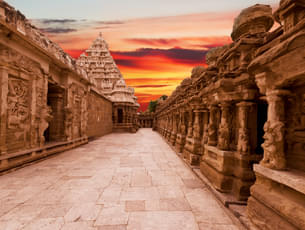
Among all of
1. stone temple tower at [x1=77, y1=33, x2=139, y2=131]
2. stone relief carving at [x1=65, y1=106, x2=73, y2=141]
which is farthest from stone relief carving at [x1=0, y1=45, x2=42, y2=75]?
stone temple tower at [x1=77, y1=33, x2=139, y2=131]

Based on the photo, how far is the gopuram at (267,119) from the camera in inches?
65.7

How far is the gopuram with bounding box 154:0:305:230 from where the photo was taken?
65.7 inches

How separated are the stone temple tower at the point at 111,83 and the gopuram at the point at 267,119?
702 inches

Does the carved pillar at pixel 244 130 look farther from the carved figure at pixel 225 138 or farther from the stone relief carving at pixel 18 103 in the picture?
the stone relief carving at pixel 18 103

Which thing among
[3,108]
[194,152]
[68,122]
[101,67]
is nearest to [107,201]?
[194,152]

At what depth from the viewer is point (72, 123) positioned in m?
8.28

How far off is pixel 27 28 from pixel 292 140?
708 cm

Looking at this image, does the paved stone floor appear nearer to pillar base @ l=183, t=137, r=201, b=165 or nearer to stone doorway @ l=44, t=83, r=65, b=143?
pillar base @ l=183, t=137, r=201, b=165

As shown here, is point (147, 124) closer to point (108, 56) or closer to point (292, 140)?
point (108, 56)

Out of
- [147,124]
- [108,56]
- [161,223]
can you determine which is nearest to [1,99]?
[161,223]

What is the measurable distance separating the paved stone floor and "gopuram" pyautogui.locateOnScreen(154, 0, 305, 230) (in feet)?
1.96

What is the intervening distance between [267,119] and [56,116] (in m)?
8.56

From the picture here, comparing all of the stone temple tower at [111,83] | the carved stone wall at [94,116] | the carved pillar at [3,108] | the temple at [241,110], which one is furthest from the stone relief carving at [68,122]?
the stone temple tower at [111,83]

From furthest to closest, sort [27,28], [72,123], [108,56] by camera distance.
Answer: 1. [108,56]
2. [72,123]
3. [27,28]
